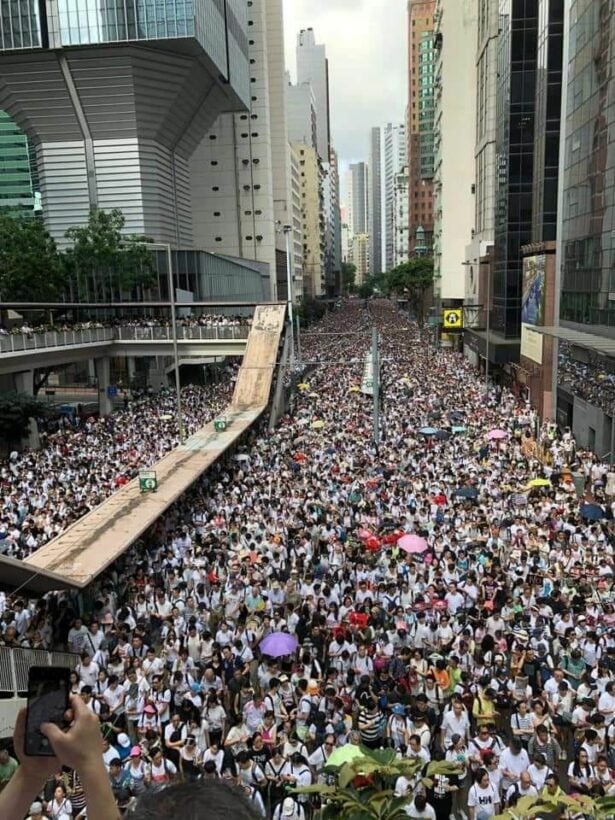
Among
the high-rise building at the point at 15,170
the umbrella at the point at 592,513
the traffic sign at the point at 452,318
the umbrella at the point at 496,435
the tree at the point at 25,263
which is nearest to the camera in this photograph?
the umbrella at the point at 592,513

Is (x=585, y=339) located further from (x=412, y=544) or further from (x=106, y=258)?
(x=106, y=258)

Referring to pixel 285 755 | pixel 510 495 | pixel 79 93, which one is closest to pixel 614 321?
pixel 510 495

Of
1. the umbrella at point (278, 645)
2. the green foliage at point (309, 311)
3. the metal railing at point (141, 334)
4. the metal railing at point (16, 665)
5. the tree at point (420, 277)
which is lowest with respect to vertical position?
the umbrella at point (278, 645)

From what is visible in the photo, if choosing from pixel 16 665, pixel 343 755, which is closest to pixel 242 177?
pixel 16 665

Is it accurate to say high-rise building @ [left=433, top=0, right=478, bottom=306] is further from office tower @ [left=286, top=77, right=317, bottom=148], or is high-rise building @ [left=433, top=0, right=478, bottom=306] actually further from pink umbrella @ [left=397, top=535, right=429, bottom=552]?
office tower @ [left=286, top=77, right=317, bottom=148]

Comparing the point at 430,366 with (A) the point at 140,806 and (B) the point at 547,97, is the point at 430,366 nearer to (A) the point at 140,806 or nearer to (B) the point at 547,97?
(B) the point at 547,97

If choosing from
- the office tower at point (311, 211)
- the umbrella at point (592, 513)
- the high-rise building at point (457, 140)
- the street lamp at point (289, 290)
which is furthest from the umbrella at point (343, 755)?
the office tower at point (311, 211)

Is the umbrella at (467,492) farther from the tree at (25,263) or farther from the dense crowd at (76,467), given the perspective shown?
the tree at (25,263)

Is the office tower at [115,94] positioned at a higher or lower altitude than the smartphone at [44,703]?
higher
